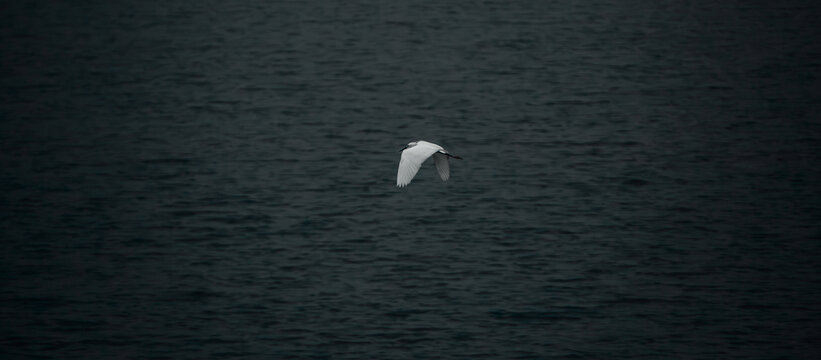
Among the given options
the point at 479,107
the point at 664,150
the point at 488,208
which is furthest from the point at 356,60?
the point at 488,208

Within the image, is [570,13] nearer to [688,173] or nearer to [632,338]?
[688,173]

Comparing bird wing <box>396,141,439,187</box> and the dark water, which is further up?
bird wing <box>396,141,439,187</box>

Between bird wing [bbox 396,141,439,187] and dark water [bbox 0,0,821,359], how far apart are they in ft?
8.78

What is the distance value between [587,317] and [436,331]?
232 cm

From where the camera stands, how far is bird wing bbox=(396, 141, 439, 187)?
14.4 metres

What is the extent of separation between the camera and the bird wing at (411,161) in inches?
567

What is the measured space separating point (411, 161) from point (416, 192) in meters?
8.67

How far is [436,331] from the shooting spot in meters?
Answer: 16.5

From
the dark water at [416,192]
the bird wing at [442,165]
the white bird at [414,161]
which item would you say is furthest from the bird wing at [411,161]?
the dark water at [416,192]

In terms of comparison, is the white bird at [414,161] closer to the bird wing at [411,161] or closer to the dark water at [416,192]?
the bird wing at [411,161]

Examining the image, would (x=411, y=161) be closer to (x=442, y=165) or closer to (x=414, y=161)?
(x=414, y=161)

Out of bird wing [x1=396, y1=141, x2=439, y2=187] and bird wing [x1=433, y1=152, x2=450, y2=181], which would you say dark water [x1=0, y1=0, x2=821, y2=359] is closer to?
bird wing [x1=433, y1=152, x2=450, y2=181]

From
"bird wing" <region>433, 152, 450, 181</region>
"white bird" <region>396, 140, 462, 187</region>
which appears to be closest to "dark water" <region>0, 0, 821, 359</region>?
"bird wing" <region>433, 152, 450, 181</region>

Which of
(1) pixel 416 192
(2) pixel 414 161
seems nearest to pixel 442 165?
(2) pixel 414 161
